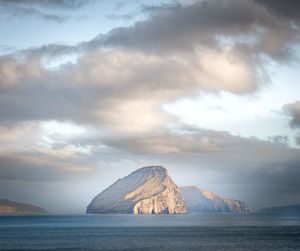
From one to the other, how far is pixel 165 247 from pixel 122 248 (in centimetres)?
1246

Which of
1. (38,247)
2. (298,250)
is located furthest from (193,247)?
(38,247)

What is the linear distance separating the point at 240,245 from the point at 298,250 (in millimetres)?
19151

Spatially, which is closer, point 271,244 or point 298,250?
point 298,250

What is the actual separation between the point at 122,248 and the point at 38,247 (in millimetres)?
26743

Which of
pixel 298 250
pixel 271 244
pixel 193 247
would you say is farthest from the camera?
pixel 271 244

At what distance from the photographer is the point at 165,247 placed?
138000 mm

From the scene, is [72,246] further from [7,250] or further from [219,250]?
[219,250]

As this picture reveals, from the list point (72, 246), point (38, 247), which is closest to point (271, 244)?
point (72, 246)

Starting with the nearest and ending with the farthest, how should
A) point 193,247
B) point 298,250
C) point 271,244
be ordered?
point 298,250
point 193,247
point 271,244

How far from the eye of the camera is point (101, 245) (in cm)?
14675

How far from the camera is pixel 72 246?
472ft

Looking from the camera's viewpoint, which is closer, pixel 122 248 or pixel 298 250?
pixel 298 250

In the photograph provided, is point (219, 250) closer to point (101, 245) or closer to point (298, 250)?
point (298, 250)

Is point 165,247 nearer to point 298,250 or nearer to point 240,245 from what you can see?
point 240,245
